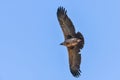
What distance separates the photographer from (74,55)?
34.1 meters

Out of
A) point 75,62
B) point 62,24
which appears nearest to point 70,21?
point 62,24

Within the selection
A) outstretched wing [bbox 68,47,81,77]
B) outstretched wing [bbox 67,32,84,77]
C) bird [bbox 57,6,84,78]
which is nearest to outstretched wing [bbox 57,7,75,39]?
bird [bbox 57,6,84,78]

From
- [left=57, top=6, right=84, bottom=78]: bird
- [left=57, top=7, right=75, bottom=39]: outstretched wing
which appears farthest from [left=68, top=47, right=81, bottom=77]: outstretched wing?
[left=57, top=7, right=75, bottom=39]: outstretched wing

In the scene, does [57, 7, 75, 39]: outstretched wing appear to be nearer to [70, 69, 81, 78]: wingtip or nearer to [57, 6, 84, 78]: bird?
[57, 6, 84, 78]: bird

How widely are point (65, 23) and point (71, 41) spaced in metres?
1.73

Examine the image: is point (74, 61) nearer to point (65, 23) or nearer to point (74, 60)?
point (74, 60)

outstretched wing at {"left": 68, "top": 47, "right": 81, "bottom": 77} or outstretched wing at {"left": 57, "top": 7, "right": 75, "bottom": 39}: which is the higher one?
outstretched wing at {"left": 57, "top": 7, "right": 75, "bottom": 39}

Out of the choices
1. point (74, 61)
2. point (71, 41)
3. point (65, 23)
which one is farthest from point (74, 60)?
point (65, 23)

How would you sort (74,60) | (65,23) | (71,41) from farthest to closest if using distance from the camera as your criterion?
(74,60)
(65,23)
(71,41)

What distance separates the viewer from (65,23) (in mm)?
33938

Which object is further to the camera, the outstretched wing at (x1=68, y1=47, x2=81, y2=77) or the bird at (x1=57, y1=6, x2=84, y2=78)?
the outstretched wing at (x1=68, y1=47, x2=81, y2=77)

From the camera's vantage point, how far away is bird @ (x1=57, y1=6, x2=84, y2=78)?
32.9 metres

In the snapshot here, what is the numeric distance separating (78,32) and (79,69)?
340 cm

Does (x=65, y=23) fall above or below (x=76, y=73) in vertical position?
above
